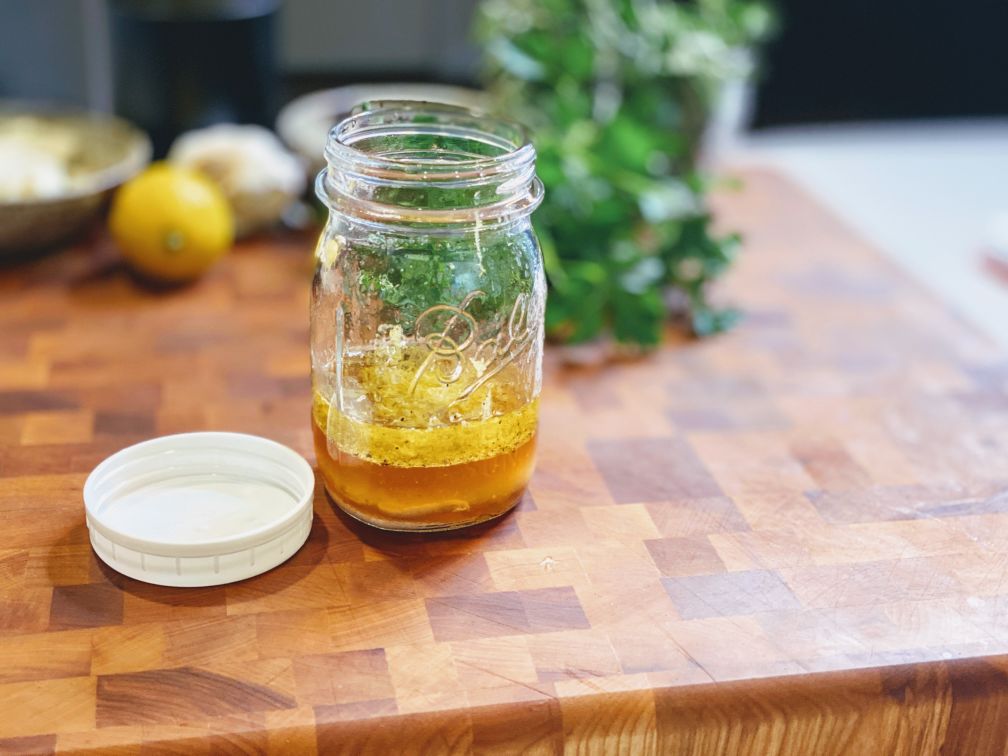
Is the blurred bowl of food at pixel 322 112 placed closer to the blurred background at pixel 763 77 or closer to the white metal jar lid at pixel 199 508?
the blurred background at pixel 763 77

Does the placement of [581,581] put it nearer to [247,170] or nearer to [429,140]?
[429,140]

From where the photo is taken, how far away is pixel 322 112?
1.45 meters

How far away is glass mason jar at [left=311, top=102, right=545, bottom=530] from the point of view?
0.79m

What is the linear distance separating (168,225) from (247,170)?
159 millimetres

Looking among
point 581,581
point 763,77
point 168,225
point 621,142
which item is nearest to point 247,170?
point 168,225

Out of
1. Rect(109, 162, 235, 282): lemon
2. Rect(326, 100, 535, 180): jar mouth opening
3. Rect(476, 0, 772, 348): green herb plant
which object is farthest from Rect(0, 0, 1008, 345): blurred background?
Rect(326, 100, 535, 180): jar mouth opening

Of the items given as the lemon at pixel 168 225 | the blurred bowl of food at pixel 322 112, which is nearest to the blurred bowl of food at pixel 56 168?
the lemon at pixel 168 225

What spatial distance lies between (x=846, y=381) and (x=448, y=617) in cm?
53

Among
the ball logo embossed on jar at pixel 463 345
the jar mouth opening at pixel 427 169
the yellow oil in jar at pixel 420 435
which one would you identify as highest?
the jar mouth opening at pixel 427 169

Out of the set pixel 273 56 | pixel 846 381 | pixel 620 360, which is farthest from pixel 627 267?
pixel 273 56

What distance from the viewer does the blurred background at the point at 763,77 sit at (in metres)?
1.44

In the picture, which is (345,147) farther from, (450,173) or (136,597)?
(136,597)

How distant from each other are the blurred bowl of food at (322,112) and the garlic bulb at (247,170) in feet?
0.09

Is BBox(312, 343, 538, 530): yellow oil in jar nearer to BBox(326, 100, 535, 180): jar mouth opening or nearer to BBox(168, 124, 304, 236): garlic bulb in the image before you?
BBox(326, 100, 535, 180): jar mouth opening
